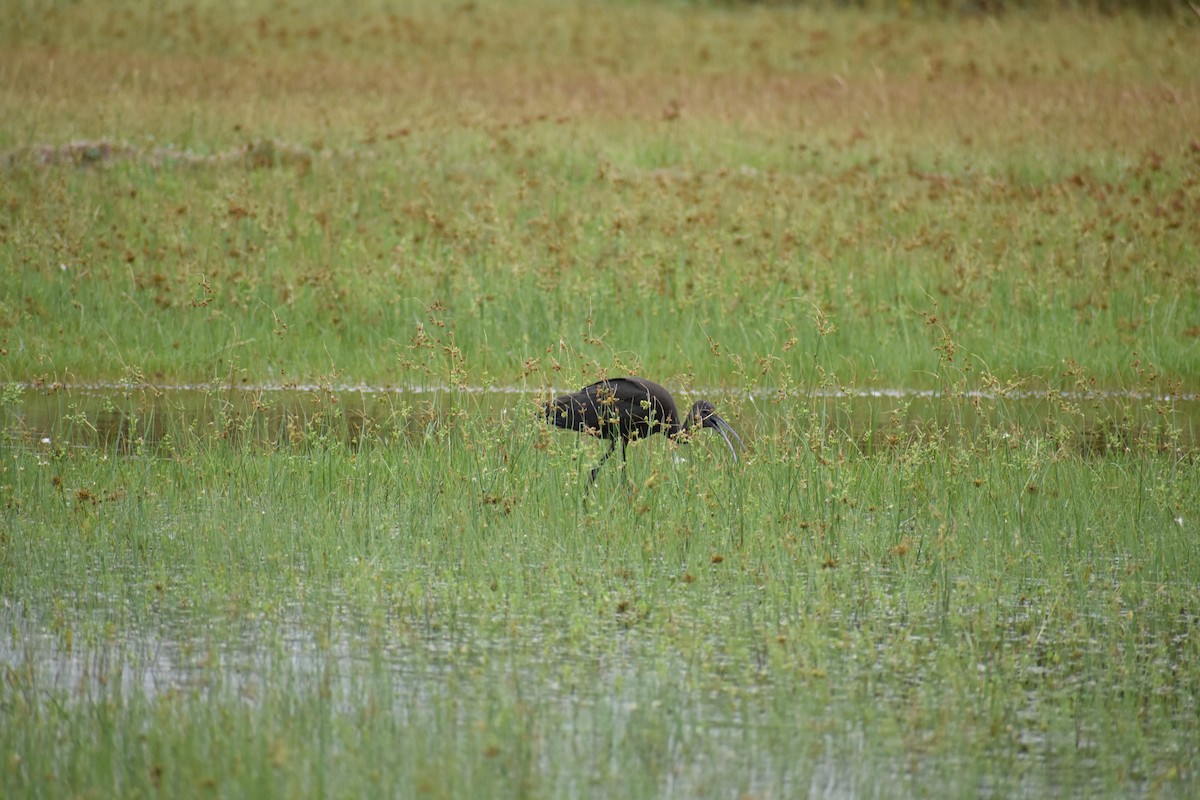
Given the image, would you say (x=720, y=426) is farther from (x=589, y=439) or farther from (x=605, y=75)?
(x=605, y=75)

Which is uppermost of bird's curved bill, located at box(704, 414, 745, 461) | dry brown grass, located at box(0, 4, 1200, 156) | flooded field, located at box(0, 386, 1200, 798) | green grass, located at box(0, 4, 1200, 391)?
dry brown grass, located at box(0, 4, 1200, 156)

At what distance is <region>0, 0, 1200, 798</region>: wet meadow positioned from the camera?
4410mm

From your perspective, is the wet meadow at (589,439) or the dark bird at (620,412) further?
the dark bird at (620,412)

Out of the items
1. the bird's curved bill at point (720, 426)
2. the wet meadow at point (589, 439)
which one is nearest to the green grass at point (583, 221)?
the wet meadow at point (589, 439)

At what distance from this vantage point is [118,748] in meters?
4.12

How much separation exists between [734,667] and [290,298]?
6.50m

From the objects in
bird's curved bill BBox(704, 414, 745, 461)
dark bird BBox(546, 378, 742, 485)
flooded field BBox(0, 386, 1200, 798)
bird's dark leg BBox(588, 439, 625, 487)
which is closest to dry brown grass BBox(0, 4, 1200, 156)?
bird's curved bill BBox(704, 414, 745, 461)

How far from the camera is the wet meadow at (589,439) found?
441cm

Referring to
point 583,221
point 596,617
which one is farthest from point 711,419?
point 583,221

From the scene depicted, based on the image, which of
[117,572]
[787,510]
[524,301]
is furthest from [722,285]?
[117,572]

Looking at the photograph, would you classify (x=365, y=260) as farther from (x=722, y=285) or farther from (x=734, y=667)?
(x=734, y=667)

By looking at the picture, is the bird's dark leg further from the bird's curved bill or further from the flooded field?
the bird's curved bill

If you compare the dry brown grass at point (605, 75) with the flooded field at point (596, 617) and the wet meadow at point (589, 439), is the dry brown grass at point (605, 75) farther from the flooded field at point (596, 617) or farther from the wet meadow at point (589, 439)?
the flooded field at point (596, 617)

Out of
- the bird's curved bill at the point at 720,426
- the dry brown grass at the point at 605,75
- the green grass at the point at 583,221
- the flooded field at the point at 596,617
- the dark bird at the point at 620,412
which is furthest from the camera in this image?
the dry brown grass at the point at 605,75
